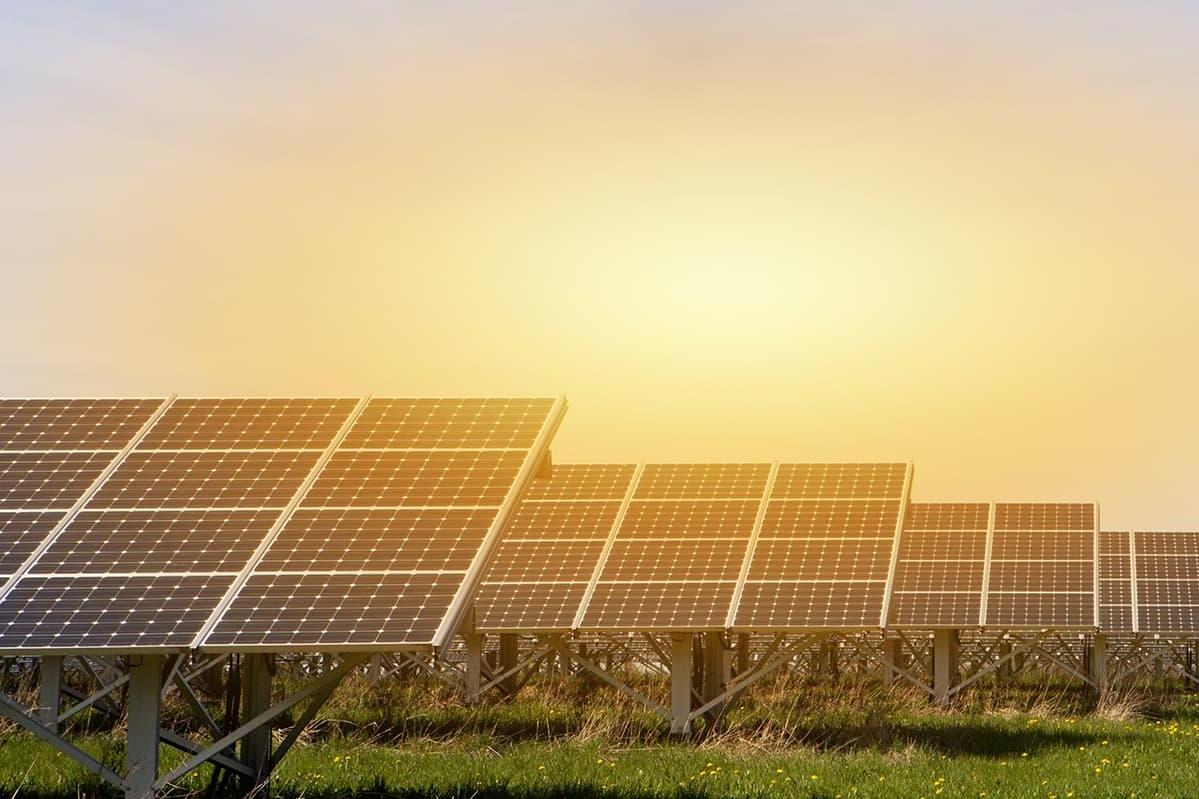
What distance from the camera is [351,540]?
17891 millimetres

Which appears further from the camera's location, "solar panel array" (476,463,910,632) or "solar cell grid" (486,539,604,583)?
"solar cell grid" (486,539,604,583)

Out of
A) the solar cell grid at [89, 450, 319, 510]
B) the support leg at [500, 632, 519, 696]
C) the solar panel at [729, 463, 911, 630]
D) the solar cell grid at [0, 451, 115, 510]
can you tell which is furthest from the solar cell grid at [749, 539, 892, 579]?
the solar cell grid at [0, 451, 115, 510]

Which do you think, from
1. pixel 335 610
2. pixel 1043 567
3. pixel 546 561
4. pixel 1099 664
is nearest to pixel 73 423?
pixel 335 610

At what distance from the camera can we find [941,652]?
3775 centimetres

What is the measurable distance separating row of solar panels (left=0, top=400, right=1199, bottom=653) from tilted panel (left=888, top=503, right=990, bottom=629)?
5601mm

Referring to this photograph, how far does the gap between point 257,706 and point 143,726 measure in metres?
2.08

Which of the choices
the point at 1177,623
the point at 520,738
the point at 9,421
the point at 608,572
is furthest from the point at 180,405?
the point at 1177,623

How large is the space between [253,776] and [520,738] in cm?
912

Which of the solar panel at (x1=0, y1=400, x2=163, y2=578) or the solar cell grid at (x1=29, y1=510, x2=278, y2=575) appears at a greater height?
the solar panel at (x1=0, y1=400, x2=163, y2=578)

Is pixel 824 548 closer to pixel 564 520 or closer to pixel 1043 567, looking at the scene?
pixel 564 520

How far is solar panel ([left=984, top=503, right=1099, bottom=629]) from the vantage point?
3778 centimetres

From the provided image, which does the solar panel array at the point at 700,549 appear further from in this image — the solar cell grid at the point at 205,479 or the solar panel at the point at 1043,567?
the solar cell grid at the point at 205,479

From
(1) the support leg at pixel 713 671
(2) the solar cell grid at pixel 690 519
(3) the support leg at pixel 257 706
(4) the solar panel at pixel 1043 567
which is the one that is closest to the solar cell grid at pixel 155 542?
(3) the support leg at pixel 257 706

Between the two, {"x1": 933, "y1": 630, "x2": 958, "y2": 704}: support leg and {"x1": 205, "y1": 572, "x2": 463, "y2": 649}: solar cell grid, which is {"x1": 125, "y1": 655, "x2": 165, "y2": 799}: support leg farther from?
{"x1": 933, "y1": 630, "x2": 958, "y2": 704}: support leg
